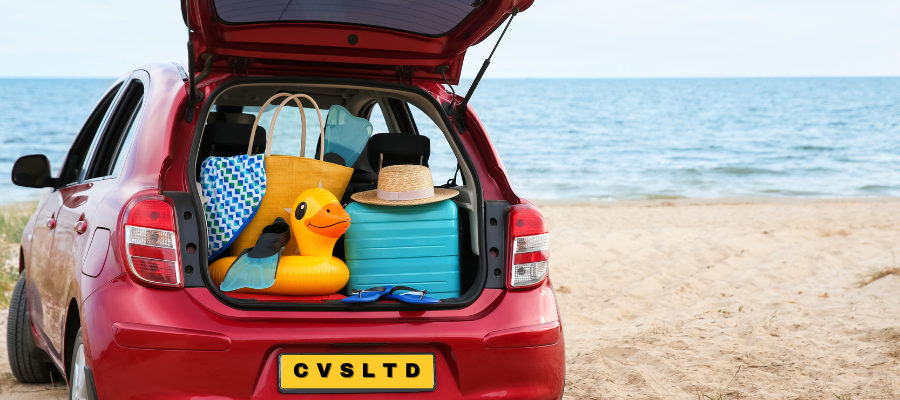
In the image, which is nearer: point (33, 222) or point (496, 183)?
point (496, 183)

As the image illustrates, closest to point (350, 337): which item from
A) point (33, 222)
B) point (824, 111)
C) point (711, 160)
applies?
point (33, 222)

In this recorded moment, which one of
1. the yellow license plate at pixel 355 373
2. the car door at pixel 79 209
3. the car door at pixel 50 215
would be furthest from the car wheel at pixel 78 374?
the yellow license plate at pixel 355 373

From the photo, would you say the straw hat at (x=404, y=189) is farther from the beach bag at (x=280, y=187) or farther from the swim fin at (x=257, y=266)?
the swim fin at (x=257, y=266)

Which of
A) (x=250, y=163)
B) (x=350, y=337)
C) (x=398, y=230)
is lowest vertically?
(x=350, y=337)

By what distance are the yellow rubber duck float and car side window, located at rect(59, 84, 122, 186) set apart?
1.37m

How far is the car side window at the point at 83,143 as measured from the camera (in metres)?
3.43

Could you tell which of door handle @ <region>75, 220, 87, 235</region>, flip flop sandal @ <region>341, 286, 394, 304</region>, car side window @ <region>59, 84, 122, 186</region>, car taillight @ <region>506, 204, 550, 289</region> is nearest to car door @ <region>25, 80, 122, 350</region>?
car side window @ <region>59, 84, 122, 186</region>

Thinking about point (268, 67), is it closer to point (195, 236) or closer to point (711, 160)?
point (195, 236)

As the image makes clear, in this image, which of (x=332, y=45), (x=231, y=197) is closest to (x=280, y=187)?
(x=231, y=197)

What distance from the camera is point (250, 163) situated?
102 inches

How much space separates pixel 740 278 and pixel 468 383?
4.89m

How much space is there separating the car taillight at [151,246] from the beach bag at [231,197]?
15.4 inches

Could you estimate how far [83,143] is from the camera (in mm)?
3566

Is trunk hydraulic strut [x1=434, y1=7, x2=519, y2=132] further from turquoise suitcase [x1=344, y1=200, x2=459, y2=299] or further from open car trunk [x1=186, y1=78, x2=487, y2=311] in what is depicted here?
turquoise suitcase [x1=344, y1=200, x2=459, y2=299]
